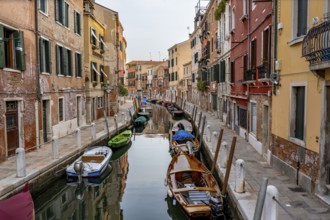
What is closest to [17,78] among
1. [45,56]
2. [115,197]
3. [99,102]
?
[45,56]

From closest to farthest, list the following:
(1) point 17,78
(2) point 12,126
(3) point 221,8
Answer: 1. (2) point 12,126
2. (1) point 17,78
3. (3) point 221,8

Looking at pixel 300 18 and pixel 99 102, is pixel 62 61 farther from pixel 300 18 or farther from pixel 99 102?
pixel 300 18

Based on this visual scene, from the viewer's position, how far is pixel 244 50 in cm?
1611

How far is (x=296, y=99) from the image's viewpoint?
8984 mm

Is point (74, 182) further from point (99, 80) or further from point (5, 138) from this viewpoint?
point (99, 80)

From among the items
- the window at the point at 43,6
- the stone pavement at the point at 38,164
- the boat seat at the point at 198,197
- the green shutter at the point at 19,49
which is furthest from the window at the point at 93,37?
the boat seat at the point at 198,197

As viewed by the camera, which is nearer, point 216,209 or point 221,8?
point 216,209

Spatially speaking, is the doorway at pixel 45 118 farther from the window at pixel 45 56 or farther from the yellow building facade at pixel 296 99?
the yellow building facade at pixel 296 99

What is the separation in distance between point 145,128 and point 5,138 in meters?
19.2

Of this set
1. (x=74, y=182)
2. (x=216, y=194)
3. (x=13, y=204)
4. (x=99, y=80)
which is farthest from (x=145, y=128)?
(x=13, y=204)

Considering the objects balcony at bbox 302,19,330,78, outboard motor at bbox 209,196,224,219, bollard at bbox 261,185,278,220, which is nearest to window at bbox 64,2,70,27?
balcony at bbox 302,19,330,78

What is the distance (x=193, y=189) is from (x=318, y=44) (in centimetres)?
484

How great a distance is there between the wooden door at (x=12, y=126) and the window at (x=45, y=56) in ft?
9.52

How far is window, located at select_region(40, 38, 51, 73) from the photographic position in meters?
14.4
